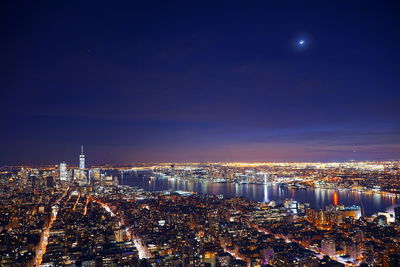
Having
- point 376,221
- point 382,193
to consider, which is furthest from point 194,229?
point 382,193

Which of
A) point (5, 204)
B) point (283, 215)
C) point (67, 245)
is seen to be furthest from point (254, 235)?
point (5, 204)

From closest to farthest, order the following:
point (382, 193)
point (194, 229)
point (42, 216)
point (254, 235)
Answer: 1. point (254, 235)
2. point (194, 229)
3. point (42, 216)
4. point (382, 193)

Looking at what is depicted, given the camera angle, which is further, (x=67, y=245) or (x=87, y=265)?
(x=67, y=245)

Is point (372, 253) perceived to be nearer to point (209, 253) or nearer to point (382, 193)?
point (209, 253)

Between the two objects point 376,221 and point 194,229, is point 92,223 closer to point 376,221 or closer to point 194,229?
point 194,229

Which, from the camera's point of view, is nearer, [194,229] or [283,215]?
[194,229]

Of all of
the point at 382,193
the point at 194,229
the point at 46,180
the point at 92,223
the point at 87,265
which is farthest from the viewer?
the point at 46,180

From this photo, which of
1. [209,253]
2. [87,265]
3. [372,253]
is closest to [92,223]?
[87,265]

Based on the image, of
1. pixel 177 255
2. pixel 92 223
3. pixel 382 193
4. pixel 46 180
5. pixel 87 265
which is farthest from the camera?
pixel 46 180

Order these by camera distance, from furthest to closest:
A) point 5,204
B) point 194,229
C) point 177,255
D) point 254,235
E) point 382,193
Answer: point 382,193, point 5,204, point 194,229, point 254,235, point 177,255
